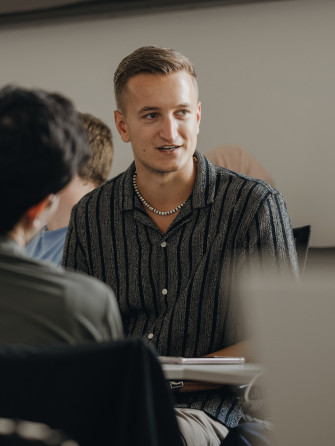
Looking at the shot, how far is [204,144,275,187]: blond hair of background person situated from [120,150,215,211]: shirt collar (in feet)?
3.37

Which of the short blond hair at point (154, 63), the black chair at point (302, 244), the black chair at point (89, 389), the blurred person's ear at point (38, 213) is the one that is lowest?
the black chair at point (89, 389)

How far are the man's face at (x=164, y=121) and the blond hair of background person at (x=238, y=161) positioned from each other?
1.05 metres

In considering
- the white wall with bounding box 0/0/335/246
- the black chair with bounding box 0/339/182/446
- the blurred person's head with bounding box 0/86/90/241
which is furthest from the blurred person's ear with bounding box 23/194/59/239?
the white wall with bounding box 0/0/335/246

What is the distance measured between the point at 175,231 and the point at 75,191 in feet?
2.10

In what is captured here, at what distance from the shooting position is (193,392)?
5.40 ft

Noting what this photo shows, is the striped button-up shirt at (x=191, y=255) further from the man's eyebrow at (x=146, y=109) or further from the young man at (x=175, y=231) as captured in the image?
the man's eyebrow at (x=146, y=109)

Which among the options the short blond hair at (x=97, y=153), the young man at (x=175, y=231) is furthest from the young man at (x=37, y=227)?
the short blond hair at (x=97, y=153)

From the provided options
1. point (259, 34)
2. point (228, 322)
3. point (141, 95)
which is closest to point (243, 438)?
point (228, 322)

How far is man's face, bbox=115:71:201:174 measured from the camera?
1.86 m

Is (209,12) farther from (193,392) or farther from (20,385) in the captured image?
(20,385)

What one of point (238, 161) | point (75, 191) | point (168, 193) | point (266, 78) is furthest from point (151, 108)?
point (266, 78)

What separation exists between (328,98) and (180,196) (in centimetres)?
148

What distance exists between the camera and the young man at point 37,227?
0.94m

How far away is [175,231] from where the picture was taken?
184 cm
